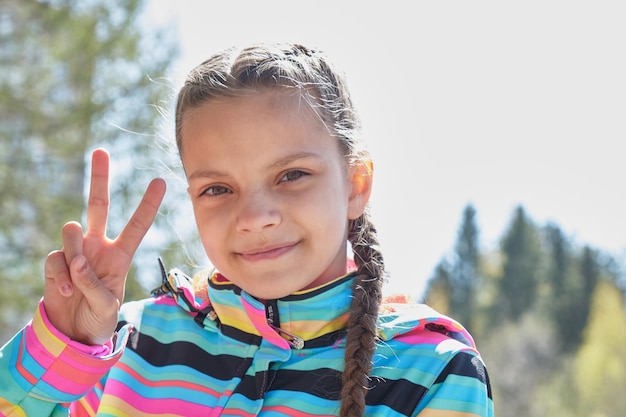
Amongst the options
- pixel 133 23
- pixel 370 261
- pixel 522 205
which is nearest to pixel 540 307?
pixel 522 205

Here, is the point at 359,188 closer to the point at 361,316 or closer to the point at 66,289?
the point at 361,316

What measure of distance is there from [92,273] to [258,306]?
0.31 m

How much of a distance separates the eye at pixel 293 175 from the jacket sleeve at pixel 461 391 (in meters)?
0.43

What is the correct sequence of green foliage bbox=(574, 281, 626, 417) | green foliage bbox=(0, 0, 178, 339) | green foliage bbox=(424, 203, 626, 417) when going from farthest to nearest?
green foliage bbox=(424, 203, 626, 417) < green foliage bbox=(574, 281, 626, 417) < green foliage bbox=(0, 0, 178, 339)

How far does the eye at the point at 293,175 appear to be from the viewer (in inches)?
59.1

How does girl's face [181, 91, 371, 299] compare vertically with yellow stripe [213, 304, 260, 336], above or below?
above

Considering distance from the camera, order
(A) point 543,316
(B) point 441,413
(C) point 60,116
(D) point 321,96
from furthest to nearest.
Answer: (A) point 543,316 < (C) point 60,116 < (D) point 321,96 < (B) point 441,413

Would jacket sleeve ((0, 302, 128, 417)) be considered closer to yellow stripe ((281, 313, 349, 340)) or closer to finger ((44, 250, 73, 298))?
finger ((44, 250, 73, 298))

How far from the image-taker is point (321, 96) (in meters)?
1.59

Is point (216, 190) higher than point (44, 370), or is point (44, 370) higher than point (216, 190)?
point (216, 190)

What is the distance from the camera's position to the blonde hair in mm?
1477

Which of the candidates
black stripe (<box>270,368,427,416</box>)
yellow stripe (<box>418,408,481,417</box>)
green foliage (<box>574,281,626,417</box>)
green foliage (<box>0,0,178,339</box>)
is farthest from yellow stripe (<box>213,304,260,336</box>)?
green foliage (<box>574,281,626,417</box>)

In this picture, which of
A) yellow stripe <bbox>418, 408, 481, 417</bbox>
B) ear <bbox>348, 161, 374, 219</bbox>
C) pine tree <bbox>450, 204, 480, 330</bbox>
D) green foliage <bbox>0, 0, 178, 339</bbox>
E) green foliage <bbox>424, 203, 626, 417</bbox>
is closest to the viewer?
yellow stripe <bbox>418, 408, 481, 417</bbox>

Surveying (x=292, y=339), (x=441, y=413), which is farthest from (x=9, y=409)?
(x=441, y=413)
